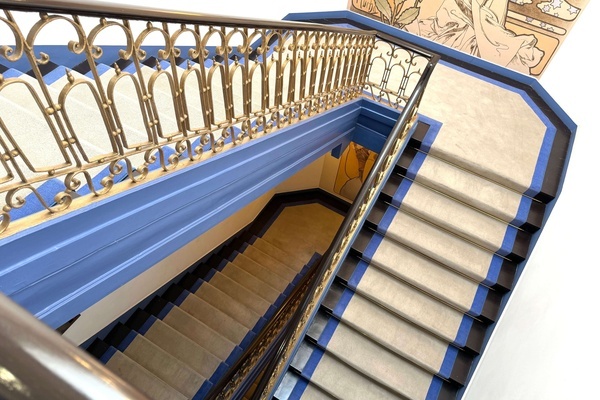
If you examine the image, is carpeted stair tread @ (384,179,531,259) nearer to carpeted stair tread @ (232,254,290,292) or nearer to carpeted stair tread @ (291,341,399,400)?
carpeted stair tread @ (291,341,399,400)

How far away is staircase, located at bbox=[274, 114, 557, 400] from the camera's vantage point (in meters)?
3.26

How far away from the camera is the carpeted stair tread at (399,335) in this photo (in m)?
3.25

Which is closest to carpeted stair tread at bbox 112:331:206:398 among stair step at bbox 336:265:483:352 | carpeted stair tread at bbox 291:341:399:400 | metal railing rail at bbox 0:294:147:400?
carpeted stair tread at bbox 291:341:399:400

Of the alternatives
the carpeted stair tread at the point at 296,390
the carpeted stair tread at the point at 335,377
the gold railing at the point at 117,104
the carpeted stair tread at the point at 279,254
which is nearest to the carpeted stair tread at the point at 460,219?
the gold railing at the point at 117,104

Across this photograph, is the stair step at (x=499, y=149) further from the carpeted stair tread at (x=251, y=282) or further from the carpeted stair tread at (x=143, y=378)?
the carpeted stair tread at (x=143, y=378)

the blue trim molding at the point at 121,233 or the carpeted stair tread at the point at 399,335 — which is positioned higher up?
the blue trim molding at the point at 121,233

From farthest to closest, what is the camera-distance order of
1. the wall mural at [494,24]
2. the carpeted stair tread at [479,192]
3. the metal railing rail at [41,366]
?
the wall mural at [494,24] → the carpeted stair tread at [479,192] → the metal railing rail at [41,366]

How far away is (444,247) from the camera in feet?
11.8

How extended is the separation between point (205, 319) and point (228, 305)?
1.37 ft

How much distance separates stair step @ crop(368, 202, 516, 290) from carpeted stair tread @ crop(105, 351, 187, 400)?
9.26 feet

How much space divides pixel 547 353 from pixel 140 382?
12.7ft

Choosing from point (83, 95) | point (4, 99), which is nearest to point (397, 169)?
point (83, 95)

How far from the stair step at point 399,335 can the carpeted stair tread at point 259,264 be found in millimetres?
3088

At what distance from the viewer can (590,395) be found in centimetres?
156
